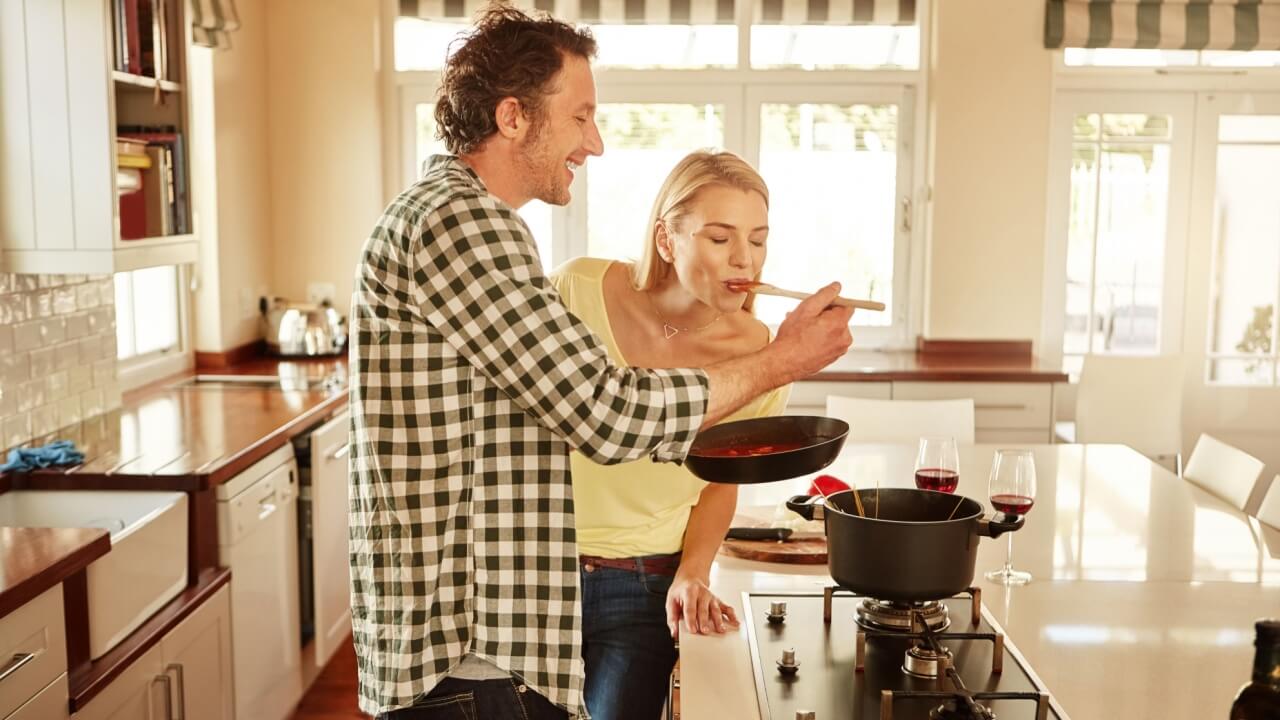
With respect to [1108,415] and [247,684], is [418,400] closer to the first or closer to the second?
[247,684]

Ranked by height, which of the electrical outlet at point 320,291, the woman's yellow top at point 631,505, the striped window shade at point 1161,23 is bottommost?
the woman's yellow top at point 631,505

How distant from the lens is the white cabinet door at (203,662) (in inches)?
97.0

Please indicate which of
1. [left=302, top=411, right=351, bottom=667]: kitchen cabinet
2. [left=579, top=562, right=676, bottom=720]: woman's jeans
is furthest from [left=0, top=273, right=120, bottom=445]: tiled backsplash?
[left=579, top=562, right=676, bottom=720]: woman's jeans

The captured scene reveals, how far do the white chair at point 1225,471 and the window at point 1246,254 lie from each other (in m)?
2.28

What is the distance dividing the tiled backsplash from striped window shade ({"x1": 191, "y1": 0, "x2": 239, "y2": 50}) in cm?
Result: 98

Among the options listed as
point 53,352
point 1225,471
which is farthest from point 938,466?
point 53,352

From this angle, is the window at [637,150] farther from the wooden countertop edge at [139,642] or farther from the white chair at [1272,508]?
the white chair at [1272,508]

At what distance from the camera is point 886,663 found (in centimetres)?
149

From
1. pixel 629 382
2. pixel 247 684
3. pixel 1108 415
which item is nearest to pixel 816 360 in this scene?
pixel 629 382

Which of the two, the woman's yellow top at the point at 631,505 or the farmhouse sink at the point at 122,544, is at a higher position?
the woman's yellow top at the point at 631,505

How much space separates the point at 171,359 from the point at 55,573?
91.0 inches

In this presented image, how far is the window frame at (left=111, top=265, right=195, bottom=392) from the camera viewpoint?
384 centimetres

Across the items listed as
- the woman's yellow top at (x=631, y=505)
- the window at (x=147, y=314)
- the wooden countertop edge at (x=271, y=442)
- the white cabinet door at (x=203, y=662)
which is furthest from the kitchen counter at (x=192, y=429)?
the woman's yellow top at (x=631, y=505)

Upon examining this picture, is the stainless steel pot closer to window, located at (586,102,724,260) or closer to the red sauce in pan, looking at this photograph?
window, located at (586,102,724,260)
